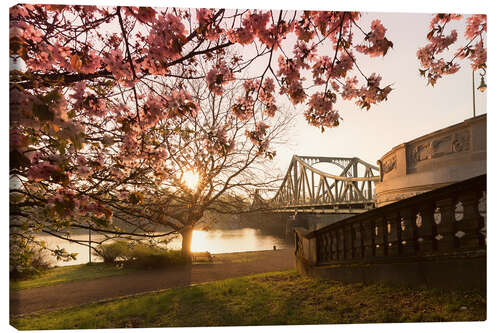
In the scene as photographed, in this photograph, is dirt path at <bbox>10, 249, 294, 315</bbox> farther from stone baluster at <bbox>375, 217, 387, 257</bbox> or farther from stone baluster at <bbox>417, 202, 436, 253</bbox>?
stone baluster at <bbox>417, 202, 436, 253</bbox>

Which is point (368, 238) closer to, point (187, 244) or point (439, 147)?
point (439, 147)

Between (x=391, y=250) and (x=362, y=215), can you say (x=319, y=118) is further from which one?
(x=391, y=250)

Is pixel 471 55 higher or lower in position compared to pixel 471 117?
higher

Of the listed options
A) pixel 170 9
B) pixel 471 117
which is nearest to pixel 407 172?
pixel 471 117

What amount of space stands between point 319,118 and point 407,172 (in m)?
2.77

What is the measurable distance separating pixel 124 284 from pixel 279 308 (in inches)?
112

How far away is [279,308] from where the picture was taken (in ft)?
8.70

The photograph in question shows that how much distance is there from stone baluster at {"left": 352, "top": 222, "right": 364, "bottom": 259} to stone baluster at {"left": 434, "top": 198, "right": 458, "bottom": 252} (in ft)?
2.49

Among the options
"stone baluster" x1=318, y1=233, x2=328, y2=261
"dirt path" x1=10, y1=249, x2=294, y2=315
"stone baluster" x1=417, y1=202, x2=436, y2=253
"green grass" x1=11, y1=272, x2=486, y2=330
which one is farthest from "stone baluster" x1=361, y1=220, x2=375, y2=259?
"dirt path" x1=10, y1=249, x2=294, y2=315

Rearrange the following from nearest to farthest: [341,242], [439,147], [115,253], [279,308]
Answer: [279,308], [341,242], [439,147], [115,253]

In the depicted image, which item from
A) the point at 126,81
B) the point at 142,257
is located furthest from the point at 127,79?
the point at 142,257

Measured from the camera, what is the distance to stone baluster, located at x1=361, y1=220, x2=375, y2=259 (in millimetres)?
2615

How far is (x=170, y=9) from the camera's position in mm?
→ 2592

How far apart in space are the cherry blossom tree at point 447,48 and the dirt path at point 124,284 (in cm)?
422
